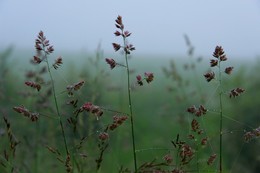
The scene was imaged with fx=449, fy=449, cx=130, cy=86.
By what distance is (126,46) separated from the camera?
185 cm

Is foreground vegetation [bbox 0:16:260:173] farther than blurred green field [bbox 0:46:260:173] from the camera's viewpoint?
No

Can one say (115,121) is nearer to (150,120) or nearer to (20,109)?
(20,109)

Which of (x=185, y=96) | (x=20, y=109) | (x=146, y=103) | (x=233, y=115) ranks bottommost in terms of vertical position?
(x=146, y=103)

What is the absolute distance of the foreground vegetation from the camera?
186 cm

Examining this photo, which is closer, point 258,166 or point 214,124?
point 258,166

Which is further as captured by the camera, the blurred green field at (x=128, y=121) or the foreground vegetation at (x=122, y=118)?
the blurred green field at (x=128, y=121)

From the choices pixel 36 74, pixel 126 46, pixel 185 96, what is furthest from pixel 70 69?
pixel 126 46

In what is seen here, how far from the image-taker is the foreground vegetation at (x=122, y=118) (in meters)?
1.86

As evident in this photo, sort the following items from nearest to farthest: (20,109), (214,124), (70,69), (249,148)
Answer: (20,109) → (249,148) → (214,124) → (70,69)

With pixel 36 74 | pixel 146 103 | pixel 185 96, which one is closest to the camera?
pixel 36 74

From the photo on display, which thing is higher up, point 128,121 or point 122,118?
point 122,118

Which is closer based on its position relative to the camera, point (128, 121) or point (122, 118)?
point (122, 118)

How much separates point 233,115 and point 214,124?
708 mm

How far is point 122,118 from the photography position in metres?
1.77
